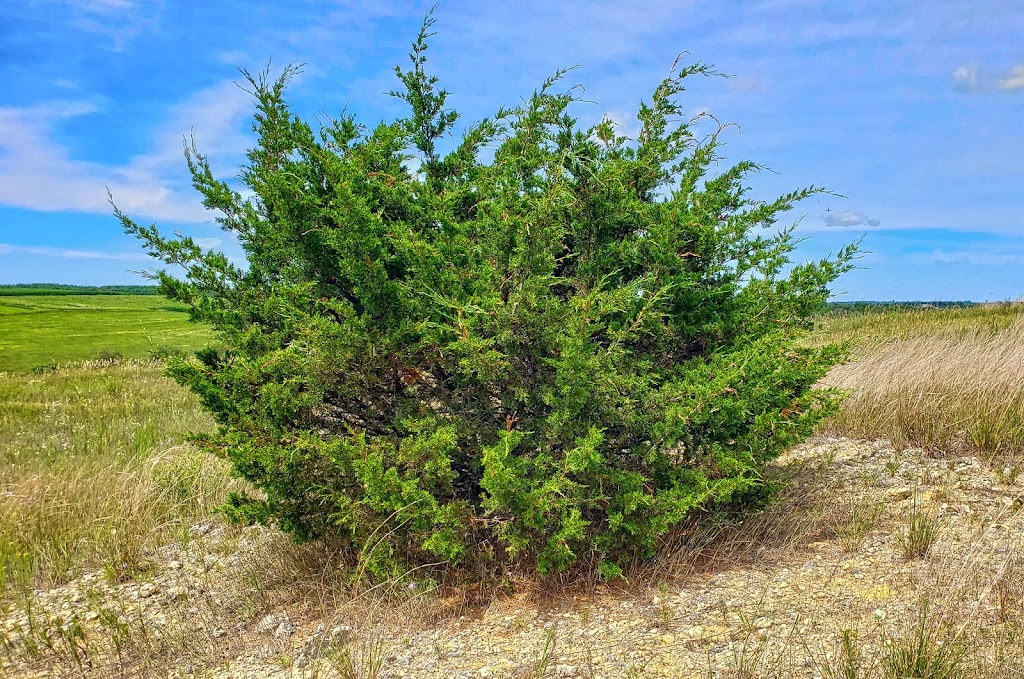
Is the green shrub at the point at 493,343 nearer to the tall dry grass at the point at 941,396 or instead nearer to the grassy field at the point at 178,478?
the grassy field at the point at 178,478

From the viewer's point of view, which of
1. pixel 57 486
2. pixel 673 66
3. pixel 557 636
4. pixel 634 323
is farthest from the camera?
pixel 57 486

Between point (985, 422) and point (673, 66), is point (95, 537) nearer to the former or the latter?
point (673, 66)

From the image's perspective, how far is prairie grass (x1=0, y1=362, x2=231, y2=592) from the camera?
5418 mm

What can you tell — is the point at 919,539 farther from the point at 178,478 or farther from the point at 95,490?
the point at 95,490

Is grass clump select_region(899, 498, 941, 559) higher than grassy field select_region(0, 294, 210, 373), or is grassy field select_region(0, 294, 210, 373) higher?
grassy field select_region(0, 294, 210, 373)

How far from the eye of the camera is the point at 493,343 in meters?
3.69

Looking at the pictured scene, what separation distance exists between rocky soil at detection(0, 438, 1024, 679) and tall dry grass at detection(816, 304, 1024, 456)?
5.38ft

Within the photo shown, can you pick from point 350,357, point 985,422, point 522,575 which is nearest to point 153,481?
point 350,357

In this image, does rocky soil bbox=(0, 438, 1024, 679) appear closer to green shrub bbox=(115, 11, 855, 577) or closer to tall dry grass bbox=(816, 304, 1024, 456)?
green shrub bbox=(115, 11, 855, 577)

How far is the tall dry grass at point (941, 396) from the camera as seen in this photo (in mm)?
6699

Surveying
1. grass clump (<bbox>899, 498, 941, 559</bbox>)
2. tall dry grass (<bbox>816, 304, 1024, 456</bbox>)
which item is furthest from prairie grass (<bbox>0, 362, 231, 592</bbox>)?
tall dry grass (<bbox>816, 304, 1024, 456</bbox>)

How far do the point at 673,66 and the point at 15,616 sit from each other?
5.73 meters

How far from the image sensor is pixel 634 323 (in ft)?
12.4

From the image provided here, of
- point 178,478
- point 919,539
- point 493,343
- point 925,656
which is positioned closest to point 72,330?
point 178,478
